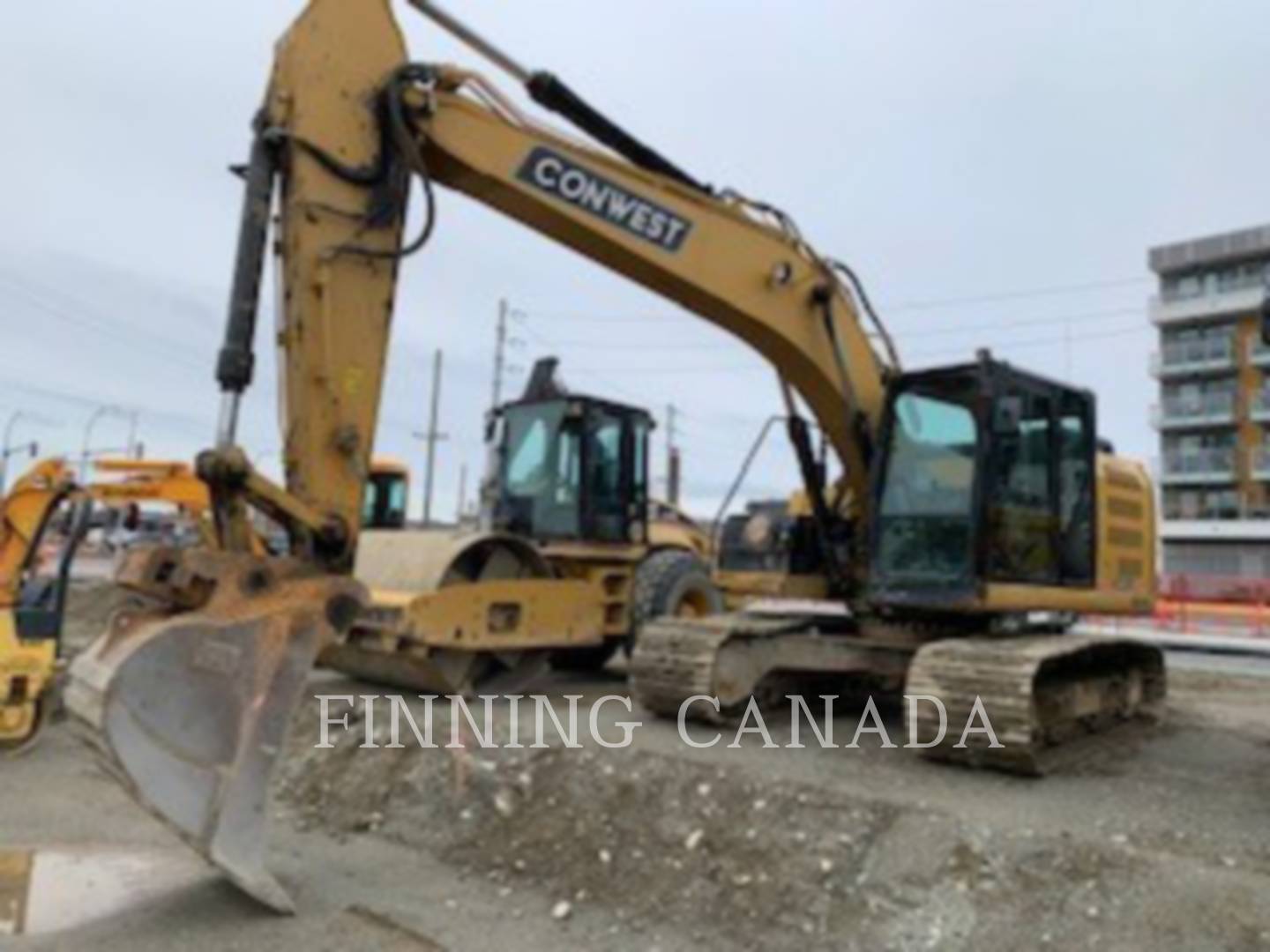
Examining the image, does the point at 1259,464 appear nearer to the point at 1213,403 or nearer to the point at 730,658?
the point at 1213,403

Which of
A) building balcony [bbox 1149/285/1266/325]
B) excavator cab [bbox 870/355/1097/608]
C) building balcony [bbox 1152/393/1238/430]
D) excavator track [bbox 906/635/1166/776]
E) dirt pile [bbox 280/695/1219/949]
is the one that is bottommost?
dirt pile [bbox 280/695/1219/949]

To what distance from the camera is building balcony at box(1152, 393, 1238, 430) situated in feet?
170

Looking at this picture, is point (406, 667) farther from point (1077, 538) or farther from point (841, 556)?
point (1077, 538)

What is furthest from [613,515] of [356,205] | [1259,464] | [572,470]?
[1259,464]

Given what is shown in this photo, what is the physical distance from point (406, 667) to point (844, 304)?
4.08 m

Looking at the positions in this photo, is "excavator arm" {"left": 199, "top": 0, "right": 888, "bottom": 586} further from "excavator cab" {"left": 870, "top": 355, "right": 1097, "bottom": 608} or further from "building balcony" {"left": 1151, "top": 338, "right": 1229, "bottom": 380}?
"building balcony" {"left": 1151, "top": 338, "right": 1229, "bottom": 380}

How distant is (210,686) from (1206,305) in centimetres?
5536

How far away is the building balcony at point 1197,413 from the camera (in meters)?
51.7

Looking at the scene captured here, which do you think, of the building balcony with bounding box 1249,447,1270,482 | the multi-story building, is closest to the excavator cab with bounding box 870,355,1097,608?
the multi-story building

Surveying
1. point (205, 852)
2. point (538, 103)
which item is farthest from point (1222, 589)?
point (205, 852)

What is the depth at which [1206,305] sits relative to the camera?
173 ft

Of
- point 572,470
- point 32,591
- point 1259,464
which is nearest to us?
point 32,591

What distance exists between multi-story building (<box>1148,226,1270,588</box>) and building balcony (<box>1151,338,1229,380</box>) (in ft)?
0.13

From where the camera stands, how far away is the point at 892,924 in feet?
16.7
